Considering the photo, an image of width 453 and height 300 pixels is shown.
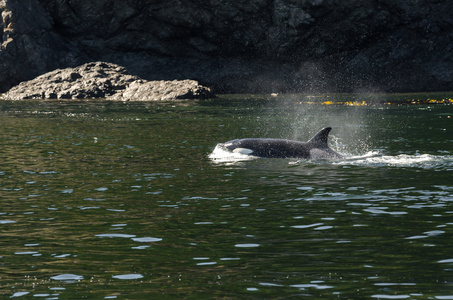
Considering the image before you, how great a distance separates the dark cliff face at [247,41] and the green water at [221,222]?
61.8 metres

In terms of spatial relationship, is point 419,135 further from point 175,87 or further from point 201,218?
point 175,87

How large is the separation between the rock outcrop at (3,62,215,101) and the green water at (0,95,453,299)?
43.2m

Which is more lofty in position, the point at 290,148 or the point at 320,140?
the point at 320,140

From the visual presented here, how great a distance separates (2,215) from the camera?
1405 centimetres

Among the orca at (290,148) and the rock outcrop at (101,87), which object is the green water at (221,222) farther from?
the rock outcrop at (101,87)

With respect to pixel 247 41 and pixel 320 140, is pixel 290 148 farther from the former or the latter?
pixel 247 41

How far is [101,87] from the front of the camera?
3022 inches

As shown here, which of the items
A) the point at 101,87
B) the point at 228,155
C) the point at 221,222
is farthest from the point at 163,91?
the point at 221,222

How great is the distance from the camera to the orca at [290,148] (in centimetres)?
2292

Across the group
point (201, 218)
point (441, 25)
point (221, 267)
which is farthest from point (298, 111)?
point (441, 25)

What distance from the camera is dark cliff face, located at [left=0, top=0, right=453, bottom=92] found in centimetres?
8750

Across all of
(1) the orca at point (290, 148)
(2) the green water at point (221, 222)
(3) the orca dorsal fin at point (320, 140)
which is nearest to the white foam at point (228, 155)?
(1) the orca at point (290, 148)

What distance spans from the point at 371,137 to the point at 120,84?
5043 cm

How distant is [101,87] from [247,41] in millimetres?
26448
